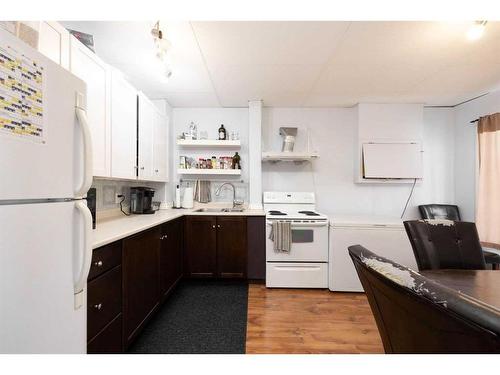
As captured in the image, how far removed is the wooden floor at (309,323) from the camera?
5.77ft

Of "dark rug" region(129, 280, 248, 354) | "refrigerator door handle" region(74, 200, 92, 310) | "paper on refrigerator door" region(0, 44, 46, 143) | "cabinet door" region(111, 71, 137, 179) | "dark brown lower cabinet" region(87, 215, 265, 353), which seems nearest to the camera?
"paper on refrigerator door" region(0, 44, 46, 143)

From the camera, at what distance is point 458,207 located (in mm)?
3350

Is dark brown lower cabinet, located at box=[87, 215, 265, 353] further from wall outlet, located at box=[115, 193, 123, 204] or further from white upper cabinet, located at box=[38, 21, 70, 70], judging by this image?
white upper cabinet, located at box=[38, 21, 70, 70]

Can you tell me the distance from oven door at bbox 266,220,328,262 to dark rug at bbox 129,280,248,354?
664 millimetres

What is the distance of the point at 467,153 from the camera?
3.26 m

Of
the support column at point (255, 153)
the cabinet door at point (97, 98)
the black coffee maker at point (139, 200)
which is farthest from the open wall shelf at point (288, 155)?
the cabinet door at point (97, 98)

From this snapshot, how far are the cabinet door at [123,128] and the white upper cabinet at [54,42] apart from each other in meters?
0.53

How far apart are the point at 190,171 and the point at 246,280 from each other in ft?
5.36

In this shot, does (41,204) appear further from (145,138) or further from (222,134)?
(222,134)

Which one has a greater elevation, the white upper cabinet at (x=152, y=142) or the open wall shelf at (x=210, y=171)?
the white upper cabinet at (x=152, y=142)

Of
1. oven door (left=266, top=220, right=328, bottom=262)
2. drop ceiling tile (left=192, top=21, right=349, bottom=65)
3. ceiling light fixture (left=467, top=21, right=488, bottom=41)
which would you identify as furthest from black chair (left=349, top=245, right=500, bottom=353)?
oven door (left=266, top=220, right=328, bottom=262)

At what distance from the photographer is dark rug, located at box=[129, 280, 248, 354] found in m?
1.72

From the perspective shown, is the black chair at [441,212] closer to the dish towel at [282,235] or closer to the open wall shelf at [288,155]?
the open wall shelf at [288,155]
